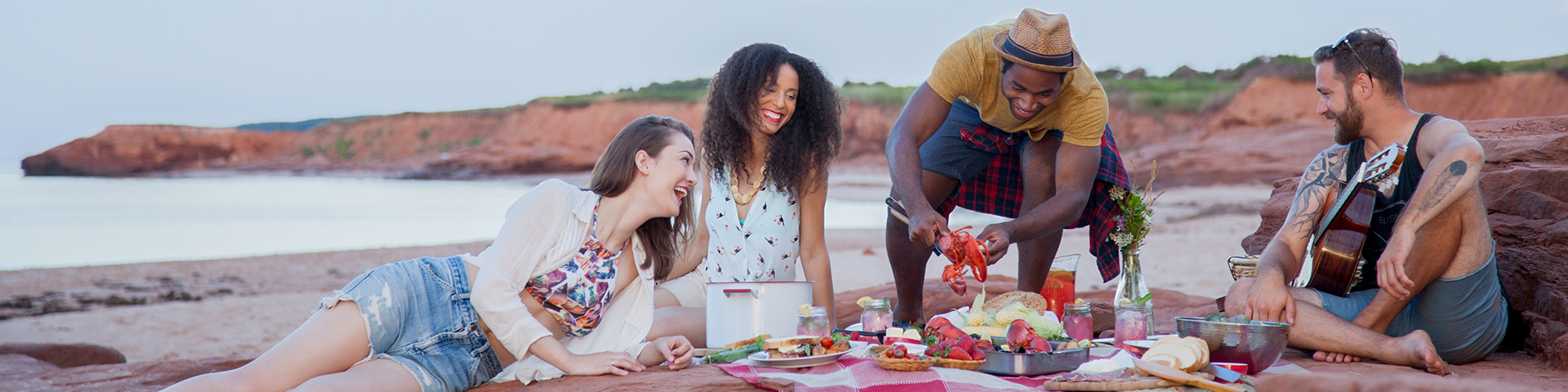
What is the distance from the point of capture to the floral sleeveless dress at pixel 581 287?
3.03 metres

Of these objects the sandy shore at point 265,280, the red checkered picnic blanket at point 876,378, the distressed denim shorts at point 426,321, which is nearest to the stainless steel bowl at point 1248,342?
the red checkered picnic blanket at point 876,378

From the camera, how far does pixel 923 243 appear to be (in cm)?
354

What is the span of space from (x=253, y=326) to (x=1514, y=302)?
9839 millimetres

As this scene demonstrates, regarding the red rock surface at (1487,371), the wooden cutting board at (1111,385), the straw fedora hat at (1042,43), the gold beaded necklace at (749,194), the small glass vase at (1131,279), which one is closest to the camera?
the wooden cutting board at (1111,385)

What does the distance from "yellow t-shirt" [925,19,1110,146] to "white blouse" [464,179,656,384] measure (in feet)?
5.99

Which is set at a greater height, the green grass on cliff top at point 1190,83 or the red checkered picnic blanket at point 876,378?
the green grass on cliff top at point 1190,83

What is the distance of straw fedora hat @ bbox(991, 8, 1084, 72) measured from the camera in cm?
380

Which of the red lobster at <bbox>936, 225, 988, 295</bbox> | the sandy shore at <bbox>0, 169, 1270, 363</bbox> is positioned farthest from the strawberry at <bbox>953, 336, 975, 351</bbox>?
the sandy shore at <bbox>0, 169, 1270, 363</bbox>

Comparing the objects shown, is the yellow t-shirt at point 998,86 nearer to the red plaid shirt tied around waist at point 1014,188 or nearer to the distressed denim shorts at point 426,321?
the red plaid shirt tied around waist at point 1014,188

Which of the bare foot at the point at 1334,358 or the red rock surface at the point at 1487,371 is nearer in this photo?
the red rock surface at the point at 1487,371

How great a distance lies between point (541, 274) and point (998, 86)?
2.42 m

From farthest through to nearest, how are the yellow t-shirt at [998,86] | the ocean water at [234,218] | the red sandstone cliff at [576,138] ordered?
the red sandstone cliff at [576,138] → the ocean water at [234,218] → the yellow t-shirt at [998,86]

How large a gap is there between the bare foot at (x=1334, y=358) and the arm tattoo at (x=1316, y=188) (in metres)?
0.53

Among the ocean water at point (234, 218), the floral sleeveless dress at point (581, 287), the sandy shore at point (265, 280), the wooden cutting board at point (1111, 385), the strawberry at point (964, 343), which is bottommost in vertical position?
the ocean water at point (234, 218)
